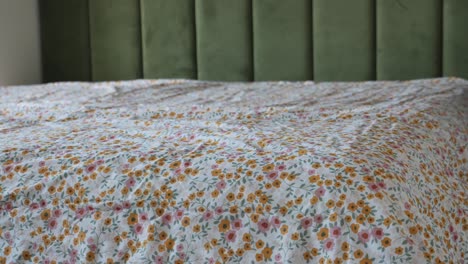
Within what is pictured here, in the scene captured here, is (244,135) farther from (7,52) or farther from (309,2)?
(7,52)

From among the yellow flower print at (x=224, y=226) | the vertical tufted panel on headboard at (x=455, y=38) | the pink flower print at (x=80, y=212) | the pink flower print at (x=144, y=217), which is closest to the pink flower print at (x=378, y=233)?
the yellow flower print at (x=224, y=226)

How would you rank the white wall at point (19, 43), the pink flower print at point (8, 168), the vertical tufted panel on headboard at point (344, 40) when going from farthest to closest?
the white wall at point (19, 43), the vertical tufted panel on headboard at point (344, 40), the pink flower print at point (8, 168)

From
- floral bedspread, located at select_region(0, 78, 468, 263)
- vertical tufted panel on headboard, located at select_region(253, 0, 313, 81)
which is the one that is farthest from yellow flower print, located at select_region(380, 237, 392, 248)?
vertical tufted panel on headboard, located at select_region(253, 0, 313, 81)

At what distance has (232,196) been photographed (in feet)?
3.64

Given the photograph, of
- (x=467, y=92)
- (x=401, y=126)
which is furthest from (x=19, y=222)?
(x=467, y=92)

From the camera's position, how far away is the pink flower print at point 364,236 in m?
1.02

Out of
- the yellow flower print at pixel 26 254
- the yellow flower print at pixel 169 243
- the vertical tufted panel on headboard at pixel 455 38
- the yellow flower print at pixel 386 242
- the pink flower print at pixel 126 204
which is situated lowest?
the yellow flower print at pixel 26 254

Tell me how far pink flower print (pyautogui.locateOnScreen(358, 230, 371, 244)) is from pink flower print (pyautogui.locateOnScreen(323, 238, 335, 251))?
0.04m

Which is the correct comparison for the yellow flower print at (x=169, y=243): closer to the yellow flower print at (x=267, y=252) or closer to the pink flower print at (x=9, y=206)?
the yellow flower print at (x=267, y=252)

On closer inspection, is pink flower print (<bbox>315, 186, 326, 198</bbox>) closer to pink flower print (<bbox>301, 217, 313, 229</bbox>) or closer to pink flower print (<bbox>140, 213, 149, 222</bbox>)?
pink flower print (<bbox>301, 217, 313, 229</bbox>)

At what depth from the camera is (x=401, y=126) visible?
4.93ft

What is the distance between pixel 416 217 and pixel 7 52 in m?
2.44

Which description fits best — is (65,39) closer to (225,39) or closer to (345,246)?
(225,39)

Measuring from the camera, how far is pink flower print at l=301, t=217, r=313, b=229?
1.06m
